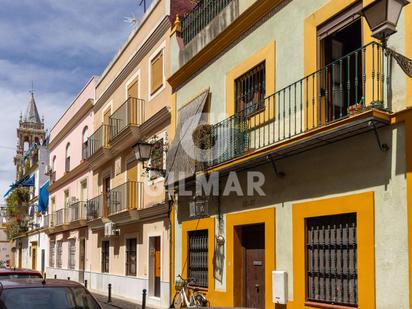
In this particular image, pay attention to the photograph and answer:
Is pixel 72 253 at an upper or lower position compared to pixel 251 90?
lower

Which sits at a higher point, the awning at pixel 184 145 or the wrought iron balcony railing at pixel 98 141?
the wrought iron balcony railing at pixel 98 141

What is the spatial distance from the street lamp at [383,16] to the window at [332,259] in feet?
10.4

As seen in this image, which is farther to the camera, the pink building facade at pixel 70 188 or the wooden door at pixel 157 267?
the pink building facade at pixel 70 188

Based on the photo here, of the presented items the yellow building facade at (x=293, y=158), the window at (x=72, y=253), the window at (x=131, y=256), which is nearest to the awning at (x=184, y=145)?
the yellow building facade at (x=293, y=158)

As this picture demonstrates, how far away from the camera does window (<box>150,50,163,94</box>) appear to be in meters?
17.5

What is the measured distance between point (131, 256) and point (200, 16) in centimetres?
940


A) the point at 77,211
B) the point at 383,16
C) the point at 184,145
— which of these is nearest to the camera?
the point at 383,16

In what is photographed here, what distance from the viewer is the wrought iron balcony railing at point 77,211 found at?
86.8ft

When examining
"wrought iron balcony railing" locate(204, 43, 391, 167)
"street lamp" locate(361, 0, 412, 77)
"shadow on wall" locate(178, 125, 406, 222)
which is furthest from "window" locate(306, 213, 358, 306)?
"street lamp" locate(361, 0, 412, 77)

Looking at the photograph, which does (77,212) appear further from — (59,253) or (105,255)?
(59,253)

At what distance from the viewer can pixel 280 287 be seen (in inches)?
398

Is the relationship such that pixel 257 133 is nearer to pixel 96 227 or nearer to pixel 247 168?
pixel 247 168

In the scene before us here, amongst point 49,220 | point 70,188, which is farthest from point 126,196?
point 49,220

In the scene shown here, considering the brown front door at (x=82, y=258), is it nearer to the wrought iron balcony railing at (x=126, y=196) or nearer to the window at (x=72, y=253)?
the window at (x=72, y=253)
